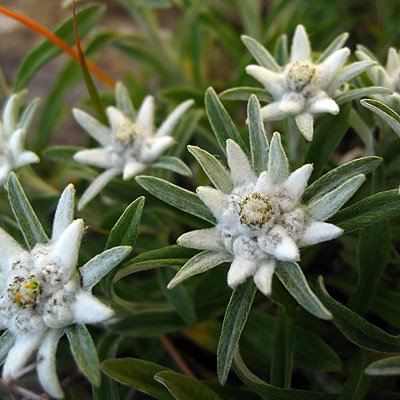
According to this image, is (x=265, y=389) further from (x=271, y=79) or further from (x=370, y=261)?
(x=271, y=79)

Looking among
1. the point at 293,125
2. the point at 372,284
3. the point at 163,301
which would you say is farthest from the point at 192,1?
the point at 372,284

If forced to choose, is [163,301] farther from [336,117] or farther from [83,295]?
[336,117]

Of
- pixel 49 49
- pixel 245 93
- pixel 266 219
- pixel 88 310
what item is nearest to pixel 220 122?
pixel 245 93

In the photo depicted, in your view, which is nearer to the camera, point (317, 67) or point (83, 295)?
point (83, 295)

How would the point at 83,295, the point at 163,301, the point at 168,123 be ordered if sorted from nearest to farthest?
the point at 83,295 → the point at 168,123 → the point at 163,301

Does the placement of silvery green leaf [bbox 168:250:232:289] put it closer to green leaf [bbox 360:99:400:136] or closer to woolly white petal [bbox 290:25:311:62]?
green leaf [bbox 360:99:400:136]

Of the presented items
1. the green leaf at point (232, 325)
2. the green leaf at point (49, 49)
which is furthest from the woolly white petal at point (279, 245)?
the green leaf at point (49, 49)

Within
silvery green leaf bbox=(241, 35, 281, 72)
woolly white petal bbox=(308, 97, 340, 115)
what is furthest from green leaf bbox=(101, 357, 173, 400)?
silvery green leaf bbox=(241, 35, 281, 72)
